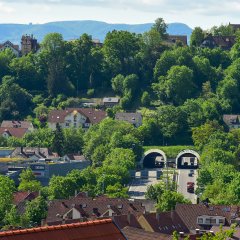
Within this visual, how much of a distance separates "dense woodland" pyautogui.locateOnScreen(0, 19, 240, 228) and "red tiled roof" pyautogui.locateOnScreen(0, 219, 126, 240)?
68311 millimetres

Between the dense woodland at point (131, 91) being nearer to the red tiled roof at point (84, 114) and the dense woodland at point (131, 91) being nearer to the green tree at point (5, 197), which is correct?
the red tiled roof at point (84, 114)

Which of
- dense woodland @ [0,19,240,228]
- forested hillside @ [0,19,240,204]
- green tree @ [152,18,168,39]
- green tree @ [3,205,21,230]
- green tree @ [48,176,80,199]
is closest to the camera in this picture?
green tree @ [3,205,21,230]

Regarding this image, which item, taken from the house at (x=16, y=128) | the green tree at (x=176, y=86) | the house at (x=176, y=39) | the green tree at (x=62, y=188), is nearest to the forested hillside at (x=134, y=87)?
the green tree at (x=176, y=86)

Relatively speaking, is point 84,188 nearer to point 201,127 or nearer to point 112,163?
point 112,163

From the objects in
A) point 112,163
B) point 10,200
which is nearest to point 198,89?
point 112,163

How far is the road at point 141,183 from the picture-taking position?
91.9 m

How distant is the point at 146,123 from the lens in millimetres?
115688

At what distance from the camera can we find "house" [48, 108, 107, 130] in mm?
121938

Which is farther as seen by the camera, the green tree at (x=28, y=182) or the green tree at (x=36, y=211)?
the green tree at (x=28, y=182)

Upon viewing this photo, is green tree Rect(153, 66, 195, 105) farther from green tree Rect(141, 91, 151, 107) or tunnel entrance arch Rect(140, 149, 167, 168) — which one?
tunnel entrance arch Rect(140, 149, 167, 168)

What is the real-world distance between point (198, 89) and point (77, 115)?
1596 cm

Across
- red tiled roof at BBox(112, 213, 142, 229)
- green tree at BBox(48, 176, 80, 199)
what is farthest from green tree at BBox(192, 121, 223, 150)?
red tiled roof at BBox(112, 213, 142, 229)

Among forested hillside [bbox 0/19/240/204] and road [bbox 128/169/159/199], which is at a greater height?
forested hillside [bbox 0/19/240/204]

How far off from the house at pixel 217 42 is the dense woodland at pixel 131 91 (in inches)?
39.3
